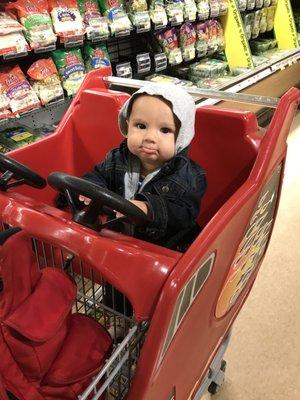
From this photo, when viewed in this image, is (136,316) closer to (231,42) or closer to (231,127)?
(231,127)

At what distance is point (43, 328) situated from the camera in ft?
2.37

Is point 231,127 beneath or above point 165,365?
above

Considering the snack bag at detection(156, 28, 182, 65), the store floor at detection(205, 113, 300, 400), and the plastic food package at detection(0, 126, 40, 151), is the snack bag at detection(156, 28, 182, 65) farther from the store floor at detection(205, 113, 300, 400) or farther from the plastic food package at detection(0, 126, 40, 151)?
the store floor at detection(205, 113, 300, 400)

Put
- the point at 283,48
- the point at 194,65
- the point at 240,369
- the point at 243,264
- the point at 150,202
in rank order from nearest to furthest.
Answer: the point at 150,202 < the point at 243,264 < the point at 240,369 < the point at 194,65 < the point at 283,48

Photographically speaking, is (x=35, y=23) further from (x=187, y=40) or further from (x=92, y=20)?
(x=187, y=40)

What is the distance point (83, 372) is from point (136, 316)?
199mm

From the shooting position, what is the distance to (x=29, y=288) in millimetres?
745

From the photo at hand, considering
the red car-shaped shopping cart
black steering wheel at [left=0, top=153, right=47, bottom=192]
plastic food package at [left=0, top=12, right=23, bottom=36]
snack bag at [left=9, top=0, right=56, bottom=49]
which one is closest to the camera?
the red car-shaped shopping cart

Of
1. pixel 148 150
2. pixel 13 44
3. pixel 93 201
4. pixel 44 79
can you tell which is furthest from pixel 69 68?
pixel 93 201

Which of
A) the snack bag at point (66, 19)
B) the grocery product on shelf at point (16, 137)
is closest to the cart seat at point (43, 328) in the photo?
the grocery product on shelf at point (16, 137)

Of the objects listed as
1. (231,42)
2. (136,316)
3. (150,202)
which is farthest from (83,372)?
(231,42)

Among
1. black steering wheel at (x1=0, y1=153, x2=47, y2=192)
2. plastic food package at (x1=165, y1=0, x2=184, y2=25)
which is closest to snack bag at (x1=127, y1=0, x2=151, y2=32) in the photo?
plastic food package at (x1=165, y1=0, x2=184, y2=25)

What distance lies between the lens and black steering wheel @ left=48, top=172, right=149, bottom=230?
732 mm

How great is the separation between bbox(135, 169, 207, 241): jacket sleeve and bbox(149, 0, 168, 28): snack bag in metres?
1.70
